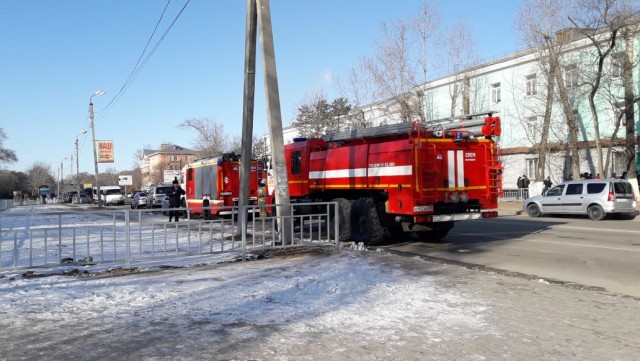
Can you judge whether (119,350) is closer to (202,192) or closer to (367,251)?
(367,251)

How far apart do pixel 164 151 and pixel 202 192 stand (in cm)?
12036

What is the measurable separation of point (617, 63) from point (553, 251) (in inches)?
852

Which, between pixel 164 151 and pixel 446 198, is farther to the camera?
pixel 164 151

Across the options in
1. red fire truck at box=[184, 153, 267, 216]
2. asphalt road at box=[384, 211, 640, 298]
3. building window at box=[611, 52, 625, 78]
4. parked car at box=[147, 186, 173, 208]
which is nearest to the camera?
asphalt road at box=[384, 211, 640, 298]

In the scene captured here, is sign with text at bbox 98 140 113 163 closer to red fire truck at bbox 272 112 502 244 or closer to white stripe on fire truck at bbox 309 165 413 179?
white stripe on fire truck at bbox 309 165 413 179

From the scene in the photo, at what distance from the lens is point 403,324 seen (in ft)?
17.9

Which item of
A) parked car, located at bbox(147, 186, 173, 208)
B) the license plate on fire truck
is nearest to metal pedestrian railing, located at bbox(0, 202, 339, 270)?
the license plate on fire truck

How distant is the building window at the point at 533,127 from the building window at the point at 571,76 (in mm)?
3574

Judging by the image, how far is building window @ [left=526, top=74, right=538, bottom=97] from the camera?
33.2 meters

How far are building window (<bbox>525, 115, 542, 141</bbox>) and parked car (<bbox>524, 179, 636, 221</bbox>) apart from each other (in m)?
13.0

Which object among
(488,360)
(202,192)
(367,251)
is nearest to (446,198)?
(367,251)

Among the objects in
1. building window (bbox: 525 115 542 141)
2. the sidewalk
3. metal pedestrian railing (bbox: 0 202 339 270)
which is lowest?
the sidewalk

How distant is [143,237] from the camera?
31.9ft

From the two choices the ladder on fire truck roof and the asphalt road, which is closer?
the asphalt road
